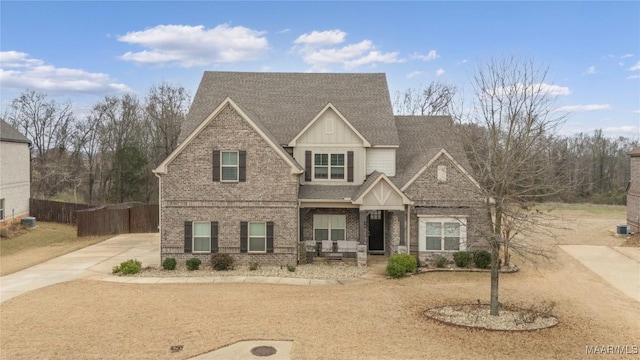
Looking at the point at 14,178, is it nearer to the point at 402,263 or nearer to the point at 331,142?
the point at 331,142

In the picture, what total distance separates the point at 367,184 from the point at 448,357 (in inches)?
489

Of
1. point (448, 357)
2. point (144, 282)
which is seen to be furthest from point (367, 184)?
point (448, 357)

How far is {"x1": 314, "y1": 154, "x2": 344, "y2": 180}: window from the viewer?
77.9ft

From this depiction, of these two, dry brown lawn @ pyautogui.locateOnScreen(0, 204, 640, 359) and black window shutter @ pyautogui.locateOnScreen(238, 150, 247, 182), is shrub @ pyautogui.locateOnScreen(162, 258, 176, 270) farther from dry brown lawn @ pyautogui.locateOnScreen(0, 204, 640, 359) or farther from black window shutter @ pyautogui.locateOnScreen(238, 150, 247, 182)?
black window shutter @ pyautogui.locateOnScreen(238, 150, 247, 182)

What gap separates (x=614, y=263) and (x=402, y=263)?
11.8 metres

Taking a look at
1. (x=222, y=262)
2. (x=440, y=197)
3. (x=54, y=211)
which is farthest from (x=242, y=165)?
(x=54, y=211)

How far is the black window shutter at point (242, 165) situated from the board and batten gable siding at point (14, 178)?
72.6 ft

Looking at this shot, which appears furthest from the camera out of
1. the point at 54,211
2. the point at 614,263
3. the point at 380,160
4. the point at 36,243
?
the point at 54,211

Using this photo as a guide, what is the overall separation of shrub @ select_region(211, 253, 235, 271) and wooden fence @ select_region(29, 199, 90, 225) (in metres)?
22.3

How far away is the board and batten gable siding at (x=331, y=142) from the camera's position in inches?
922

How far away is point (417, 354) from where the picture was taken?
1077 centimetres

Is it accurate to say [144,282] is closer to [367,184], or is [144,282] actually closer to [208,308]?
[208,308]

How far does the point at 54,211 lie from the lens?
37031mm

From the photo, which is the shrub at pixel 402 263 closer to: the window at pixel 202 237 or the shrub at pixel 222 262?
the shrub at pixel 222 262
